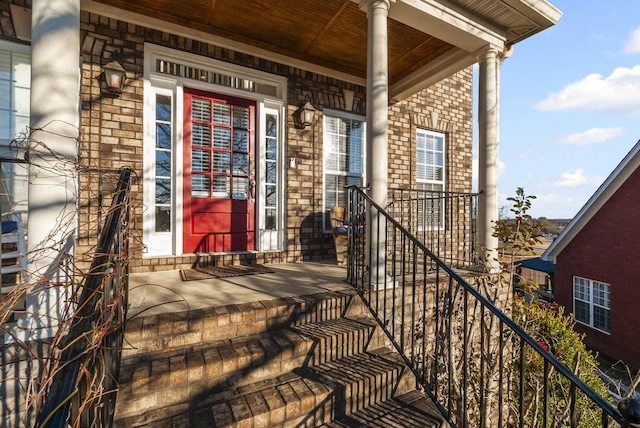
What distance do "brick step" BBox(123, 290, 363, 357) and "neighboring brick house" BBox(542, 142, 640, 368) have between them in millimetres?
10596

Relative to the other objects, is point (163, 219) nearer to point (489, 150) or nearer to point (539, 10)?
point (489, 150)

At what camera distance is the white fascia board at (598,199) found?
832 cm

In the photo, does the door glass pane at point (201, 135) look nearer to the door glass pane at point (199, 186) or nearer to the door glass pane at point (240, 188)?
the door glass pane at point (199, 186)

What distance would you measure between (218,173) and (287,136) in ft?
3.55

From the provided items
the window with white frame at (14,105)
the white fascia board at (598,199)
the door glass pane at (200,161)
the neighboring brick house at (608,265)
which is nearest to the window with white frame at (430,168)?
the door glass pane at (200,161)

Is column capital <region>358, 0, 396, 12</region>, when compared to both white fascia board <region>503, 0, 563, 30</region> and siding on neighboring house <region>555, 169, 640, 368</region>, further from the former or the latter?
siding on neighboring house <region>555, 169, 640, 368</region>

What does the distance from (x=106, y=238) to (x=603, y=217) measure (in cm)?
1284

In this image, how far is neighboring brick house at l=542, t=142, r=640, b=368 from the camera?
829cm

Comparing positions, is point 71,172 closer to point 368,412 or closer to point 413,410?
point 368,412

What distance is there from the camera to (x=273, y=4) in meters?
3.05

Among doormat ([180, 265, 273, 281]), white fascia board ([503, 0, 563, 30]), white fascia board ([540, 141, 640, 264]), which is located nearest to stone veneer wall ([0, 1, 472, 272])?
doormat ([180, 265, 273, 281])

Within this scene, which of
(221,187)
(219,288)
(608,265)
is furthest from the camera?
(608,265)

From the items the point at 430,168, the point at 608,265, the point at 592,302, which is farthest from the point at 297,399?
the point at 592,302

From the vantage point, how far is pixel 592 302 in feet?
31.1
